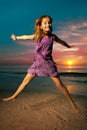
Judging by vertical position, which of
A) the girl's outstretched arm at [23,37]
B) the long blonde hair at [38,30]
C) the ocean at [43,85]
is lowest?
the ocean at [43,85]

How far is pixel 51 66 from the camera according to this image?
4.71 m

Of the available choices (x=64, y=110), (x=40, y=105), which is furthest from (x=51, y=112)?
(x=40, y=105)

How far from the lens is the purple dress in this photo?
4.61 m

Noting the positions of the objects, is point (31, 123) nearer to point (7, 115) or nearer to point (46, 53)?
point (7, 115)

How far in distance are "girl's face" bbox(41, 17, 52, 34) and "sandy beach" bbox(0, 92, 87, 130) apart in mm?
1893

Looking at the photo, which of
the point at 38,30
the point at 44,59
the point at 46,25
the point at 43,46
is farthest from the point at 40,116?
the point at 46,25

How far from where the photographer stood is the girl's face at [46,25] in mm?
4559

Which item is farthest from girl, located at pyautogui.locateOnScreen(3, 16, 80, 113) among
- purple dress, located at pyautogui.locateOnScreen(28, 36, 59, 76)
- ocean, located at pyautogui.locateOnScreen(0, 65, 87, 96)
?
ocean, located at pyautogui.locateOnScreen(0, 65, 87, 96)

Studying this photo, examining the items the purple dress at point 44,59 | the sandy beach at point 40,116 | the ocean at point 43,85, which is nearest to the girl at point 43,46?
the purple dress at point 44,59

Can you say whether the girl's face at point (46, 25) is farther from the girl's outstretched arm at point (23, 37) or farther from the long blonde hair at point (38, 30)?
the girl's outstretched arm at point (23, 37)

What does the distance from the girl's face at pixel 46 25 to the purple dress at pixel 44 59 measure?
0.16 metres

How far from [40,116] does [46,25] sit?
6.66 ft

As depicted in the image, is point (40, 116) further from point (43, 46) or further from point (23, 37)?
point (23, 37)

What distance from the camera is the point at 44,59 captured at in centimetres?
469
